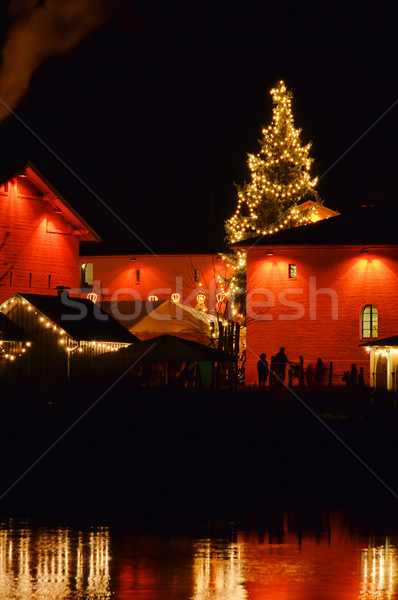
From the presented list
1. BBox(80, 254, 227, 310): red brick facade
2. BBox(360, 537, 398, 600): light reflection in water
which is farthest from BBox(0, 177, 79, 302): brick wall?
BBox(360, 537, 398, 600): light reflection in water

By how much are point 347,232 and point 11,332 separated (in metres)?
20.0

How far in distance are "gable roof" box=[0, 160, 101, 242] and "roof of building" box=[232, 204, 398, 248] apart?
7498 millimetres

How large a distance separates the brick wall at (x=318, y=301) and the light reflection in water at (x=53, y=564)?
36.8 metres

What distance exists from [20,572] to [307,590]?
3.07 meters

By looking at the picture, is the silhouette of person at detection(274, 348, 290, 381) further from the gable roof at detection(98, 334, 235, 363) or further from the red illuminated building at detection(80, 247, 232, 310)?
the red illuminated building at detection(80, 247, 232, 310)

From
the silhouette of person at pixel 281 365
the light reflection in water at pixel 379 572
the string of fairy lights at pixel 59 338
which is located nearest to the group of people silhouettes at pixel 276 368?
the silhouette of person at pixel 281 365

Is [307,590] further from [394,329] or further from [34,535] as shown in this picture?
[394,329]

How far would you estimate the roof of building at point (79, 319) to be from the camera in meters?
37.8

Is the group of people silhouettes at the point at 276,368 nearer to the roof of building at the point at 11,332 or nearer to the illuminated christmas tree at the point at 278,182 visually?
the roof of building at the point at 11,332

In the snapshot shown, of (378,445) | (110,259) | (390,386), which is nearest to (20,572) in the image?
(378,445)

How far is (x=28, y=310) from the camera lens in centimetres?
3822

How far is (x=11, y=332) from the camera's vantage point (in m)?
37.2

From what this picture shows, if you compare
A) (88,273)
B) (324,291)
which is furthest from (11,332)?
(88,273)

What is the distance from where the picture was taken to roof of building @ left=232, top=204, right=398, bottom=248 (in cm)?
5028
